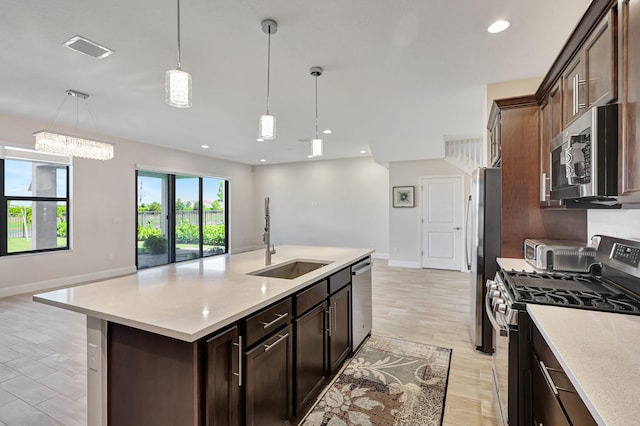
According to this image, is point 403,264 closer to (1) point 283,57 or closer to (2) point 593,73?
(1) point 283,57

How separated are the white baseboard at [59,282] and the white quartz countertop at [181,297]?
413 cm

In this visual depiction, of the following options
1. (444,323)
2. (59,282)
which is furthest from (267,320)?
(59,282)

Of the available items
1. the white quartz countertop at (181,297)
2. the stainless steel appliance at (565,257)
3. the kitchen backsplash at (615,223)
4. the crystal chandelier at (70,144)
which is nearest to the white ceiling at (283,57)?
the crystal chandelier at (70,144)

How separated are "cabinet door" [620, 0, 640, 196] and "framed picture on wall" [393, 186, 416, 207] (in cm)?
562

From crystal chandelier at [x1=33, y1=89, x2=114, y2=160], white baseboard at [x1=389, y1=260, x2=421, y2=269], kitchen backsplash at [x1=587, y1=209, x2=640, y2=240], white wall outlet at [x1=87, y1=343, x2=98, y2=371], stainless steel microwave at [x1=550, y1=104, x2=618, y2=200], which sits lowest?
white baseboard at [x1=389, y1=260, x2=421, y2=269]

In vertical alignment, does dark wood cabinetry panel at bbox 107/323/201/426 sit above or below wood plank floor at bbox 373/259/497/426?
above

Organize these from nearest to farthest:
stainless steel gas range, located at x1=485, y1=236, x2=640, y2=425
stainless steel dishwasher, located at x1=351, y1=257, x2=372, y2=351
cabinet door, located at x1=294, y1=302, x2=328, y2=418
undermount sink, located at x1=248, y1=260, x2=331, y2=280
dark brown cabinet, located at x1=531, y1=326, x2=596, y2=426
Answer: dark brown cabinet, located at x1=531, y1=326, x2=596, y2=426 < stainless steel gas range, located at x1=485, y1=236, x2=640, y2=425 < cabinet door, located at x1=294, y1=302, x2=328, y2=418 < undermount sink, located at x1=248, y1=260, x2=331, y2=280 < stainless steel dishwasher, located at x1=351, y1=257, x2=372, y2=351

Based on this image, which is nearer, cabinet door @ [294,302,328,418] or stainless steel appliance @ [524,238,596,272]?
cabinet door @ [294,302,328,418]

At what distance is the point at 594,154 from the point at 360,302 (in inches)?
81.4

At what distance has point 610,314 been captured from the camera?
4.23 ft

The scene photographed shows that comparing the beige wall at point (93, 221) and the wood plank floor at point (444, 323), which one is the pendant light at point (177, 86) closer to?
the wood plank floor at point (444, 323)

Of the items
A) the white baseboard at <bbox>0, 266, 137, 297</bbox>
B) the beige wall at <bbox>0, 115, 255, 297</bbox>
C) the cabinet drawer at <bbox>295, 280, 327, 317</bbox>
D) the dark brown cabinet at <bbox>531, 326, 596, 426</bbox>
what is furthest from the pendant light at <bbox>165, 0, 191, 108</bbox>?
the white baseboard at <bbox>0, 266, 137, 297</bbox>

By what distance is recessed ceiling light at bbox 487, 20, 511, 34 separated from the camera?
2223 mm

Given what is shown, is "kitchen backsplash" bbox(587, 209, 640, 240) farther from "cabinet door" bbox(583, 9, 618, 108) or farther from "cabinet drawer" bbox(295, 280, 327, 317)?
"cabinet drawer" bbox(295, 280, 327, 317)
